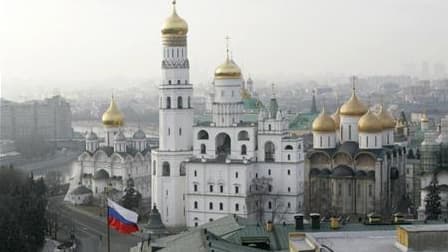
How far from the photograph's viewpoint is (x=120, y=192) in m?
38.4

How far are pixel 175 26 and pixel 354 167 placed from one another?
825cm

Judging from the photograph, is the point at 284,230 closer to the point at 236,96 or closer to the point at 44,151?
the point at 236,96

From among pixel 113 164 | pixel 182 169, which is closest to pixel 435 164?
pixel 182 169

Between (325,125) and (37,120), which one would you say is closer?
(325,125)

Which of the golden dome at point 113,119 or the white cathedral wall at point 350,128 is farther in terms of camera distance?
the golden dome at point 113,119

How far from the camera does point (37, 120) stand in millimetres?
76938

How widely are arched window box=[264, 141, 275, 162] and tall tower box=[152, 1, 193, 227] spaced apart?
2.86 meters

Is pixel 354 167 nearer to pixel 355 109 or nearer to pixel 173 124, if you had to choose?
pixel 355 109

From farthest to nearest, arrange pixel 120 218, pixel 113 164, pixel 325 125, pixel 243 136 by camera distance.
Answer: pixel 113 164
pixel 325 125
pixel 243 136
pixel 120 218

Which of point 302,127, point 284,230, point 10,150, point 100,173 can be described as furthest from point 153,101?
point 284,230

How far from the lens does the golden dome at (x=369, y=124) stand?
33.0 metres

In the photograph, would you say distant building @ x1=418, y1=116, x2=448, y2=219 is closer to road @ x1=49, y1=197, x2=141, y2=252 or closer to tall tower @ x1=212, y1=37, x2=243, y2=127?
tall tower @ x1=212, y1=37, x2=243, y2=127

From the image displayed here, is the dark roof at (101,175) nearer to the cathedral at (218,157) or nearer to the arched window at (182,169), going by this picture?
the cathedral at (218,157)

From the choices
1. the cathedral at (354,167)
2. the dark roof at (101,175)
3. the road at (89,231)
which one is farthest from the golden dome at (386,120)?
the dark roof at (101,175)
